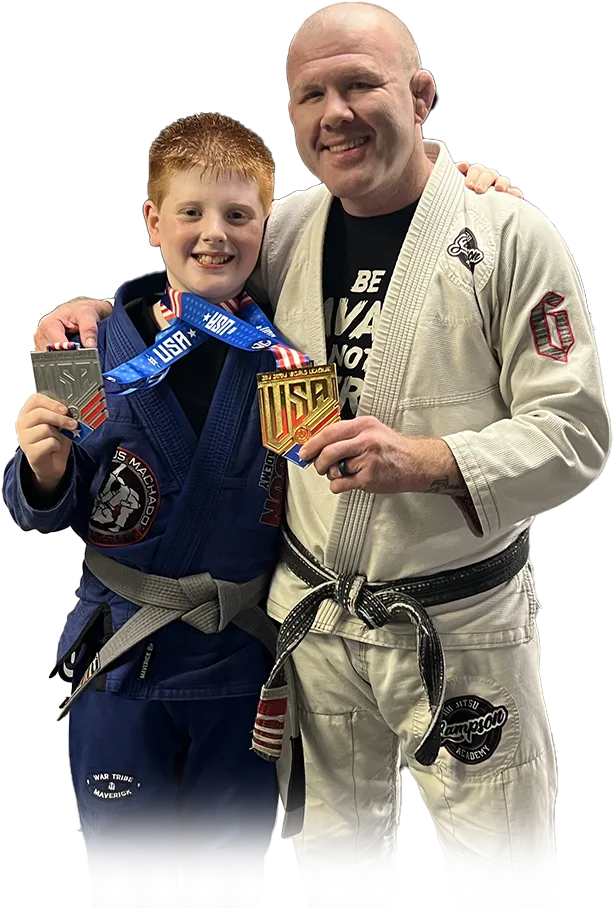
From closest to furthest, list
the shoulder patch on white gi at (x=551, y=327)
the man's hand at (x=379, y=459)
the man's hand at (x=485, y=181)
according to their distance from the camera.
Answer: the man's hand at (x=379, y=459) → the shoulder patch on white gi at (x=551, y=327) → the man's hand at (x=485, y=181)

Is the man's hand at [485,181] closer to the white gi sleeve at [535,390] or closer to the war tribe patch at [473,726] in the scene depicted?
the white gi sleeve at [535,390]

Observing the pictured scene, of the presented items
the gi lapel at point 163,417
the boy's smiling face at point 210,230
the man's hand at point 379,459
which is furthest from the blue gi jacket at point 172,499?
the man's hand at point 379,459

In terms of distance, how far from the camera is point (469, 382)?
1339 mm

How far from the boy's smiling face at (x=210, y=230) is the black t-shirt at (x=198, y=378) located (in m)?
0.08

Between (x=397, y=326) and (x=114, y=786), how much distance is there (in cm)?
73

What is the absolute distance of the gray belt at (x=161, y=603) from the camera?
1395 millimetres

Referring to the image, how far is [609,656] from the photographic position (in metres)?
2.38

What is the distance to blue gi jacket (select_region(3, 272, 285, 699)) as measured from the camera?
139cm

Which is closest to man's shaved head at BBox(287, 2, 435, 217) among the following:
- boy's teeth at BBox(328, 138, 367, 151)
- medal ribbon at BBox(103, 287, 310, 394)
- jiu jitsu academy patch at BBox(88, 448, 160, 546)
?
boy's teeth at BBox(328, 138, 367, 151)

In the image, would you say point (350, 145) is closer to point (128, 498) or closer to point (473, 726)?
point (128, 498)

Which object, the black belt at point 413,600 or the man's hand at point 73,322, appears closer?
the black belt at point 413,600

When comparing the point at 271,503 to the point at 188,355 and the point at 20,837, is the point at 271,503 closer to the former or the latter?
the point at 188,355

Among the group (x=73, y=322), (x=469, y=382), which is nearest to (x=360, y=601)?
(x=469, y=382)

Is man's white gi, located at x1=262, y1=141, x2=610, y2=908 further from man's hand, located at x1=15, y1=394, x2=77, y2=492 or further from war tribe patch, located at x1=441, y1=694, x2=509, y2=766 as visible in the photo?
man's hand, located at x1=15, y1=394, x2=77, y2=492
